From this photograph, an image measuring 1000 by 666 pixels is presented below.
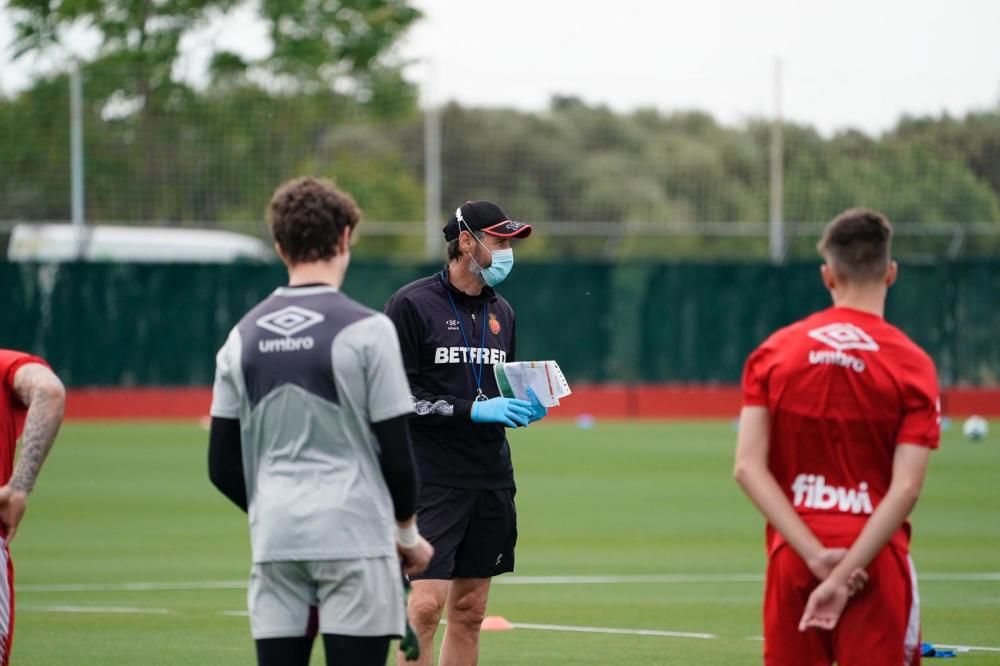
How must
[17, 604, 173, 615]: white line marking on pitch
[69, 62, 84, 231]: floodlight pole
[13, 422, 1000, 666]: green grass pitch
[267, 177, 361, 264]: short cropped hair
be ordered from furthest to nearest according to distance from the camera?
[69, 62, 84, 231]: floodlight pole < [17, 604, 173, 615]: white line marking on pitch < [13, 422, 1000, 666]: green grass pitch < [267, 177, 361, 264]: short cropped hair

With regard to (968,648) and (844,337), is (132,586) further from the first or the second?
(844,337)

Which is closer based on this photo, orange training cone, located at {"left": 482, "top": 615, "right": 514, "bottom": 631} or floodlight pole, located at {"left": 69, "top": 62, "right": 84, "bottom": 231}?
orange training cone, located at {"left": 482, "top": 615, "right": 514, "bottom": 631}

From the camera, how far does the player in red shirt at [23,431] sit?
5.87m

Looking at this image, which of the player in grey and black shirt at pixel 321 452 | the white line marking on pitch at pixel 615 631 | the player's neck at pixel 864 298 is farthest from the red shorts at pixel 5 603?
the white line marking on pitch at pixel 615 631

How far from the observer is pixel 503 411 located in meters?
7.31

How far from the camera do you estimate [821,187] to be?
3431 centimetres

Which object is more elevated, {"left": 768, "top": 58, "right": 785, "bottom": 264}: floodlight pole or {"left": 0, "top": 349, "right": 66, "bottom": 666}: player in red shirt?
{"left": 768, "top": 58, "right": 785, "bottom": 264}: floodlight pole

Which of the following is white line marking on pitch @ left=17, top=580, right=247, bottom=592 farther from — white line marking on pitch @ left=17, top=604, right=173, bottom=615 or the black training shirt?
the black training shirt

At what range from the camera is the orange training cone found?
34.5 ft

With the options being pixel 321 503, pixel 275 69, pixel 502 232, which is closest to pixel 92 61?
pixel 275 69

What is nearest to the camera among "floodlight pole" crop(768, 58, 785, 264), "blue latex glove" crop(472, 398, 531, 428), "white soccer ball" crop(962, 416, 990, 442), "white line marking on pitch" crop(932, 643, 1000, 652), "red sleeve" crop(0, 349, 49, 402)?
"red sleeve" crop(0, 349, 49, 402)

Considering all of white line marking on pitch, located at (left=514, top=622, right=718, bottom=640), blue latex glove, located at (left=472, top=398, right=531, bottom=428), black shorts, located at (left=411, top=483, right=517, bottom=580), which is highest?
blue latex glove, located at (left=472, top=398, right=531, bottom=428)

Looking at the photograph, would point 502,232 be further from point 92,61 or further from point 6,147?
point 92,61

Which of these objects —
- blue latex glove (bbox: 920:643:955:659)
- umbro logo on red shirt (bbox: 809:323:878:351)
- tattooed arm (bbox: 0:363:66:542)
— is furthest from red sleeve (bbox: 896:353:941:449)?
blue latex glove (bbox: 920:643:955:659)
